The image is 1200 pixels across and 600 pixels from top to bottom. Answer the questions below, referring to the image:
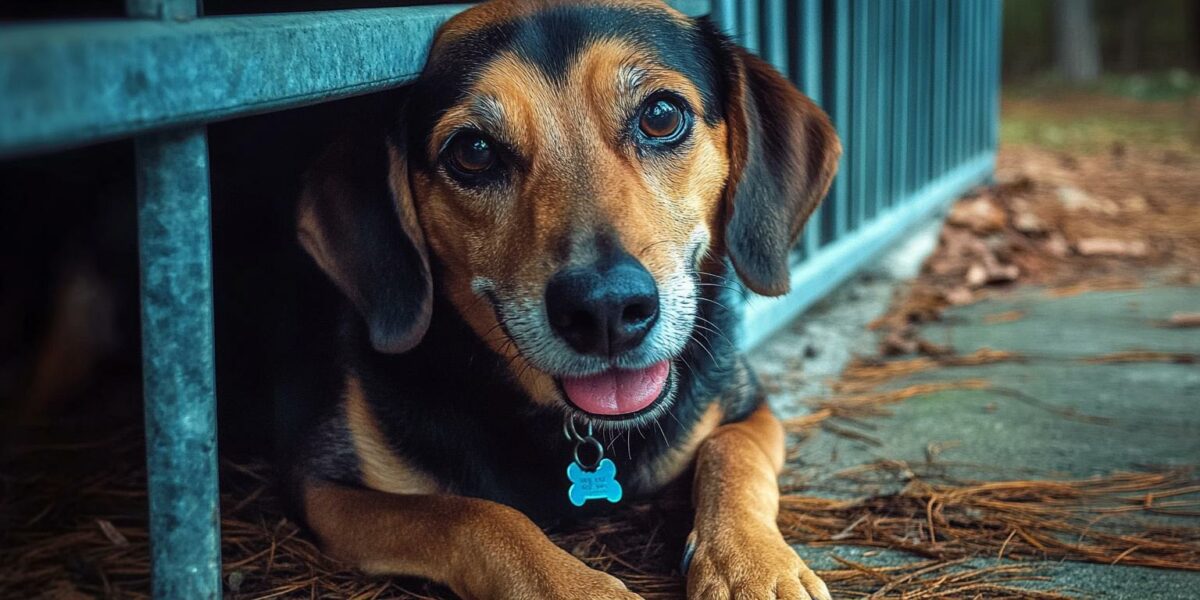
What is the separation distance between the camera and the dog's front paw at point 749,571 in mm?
2240

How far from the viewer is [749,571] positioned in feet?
7.52

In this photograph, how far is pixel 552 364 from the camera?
2.46m

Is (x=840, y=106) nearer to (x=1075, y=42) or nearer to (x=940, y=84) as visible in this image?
(x=940, y=84)

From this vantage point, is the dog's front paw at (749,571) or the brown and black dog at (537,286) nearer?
the dog's front paw at (749,571)

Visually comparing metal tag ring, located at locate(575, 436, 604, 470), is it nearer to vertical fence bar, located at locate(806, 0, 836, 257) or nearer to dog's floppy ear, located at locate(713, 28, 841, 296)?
dog's floppy ear, located at locate(713, 28, 841, 296)

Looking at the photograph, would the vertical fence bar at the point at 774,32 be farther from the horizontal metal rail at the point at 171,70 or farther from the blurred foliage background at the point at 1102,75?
the blurred foliage background at the point at 1102,75

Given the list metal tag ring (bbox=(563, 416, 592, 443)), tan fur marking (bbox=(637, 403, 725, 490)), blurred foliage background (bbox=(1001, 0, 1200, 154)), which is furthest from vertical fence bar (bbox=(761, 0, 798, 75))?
blurred foliage background (bbox=(1001, 0, 1200, 154))

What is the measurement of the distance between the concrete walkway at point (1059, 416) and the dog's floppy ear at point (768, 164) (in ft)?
2.30

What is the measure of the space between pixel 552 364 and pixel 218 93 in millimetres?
936

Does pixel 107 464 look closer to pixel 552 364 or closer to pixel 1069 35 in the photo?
pixel 552 364

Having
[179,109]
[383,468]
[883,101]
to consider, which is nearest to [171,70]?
[179,109]

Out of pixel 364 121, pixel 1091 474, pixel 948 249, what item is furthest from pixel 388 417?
pixel 948 249

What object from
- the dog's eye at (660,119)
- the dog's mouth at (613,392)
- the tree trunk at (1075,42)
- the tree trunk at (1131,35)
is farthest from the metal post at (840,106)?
the tree trunk at (1131,35)

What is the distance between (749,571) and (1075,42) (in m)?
18.5
